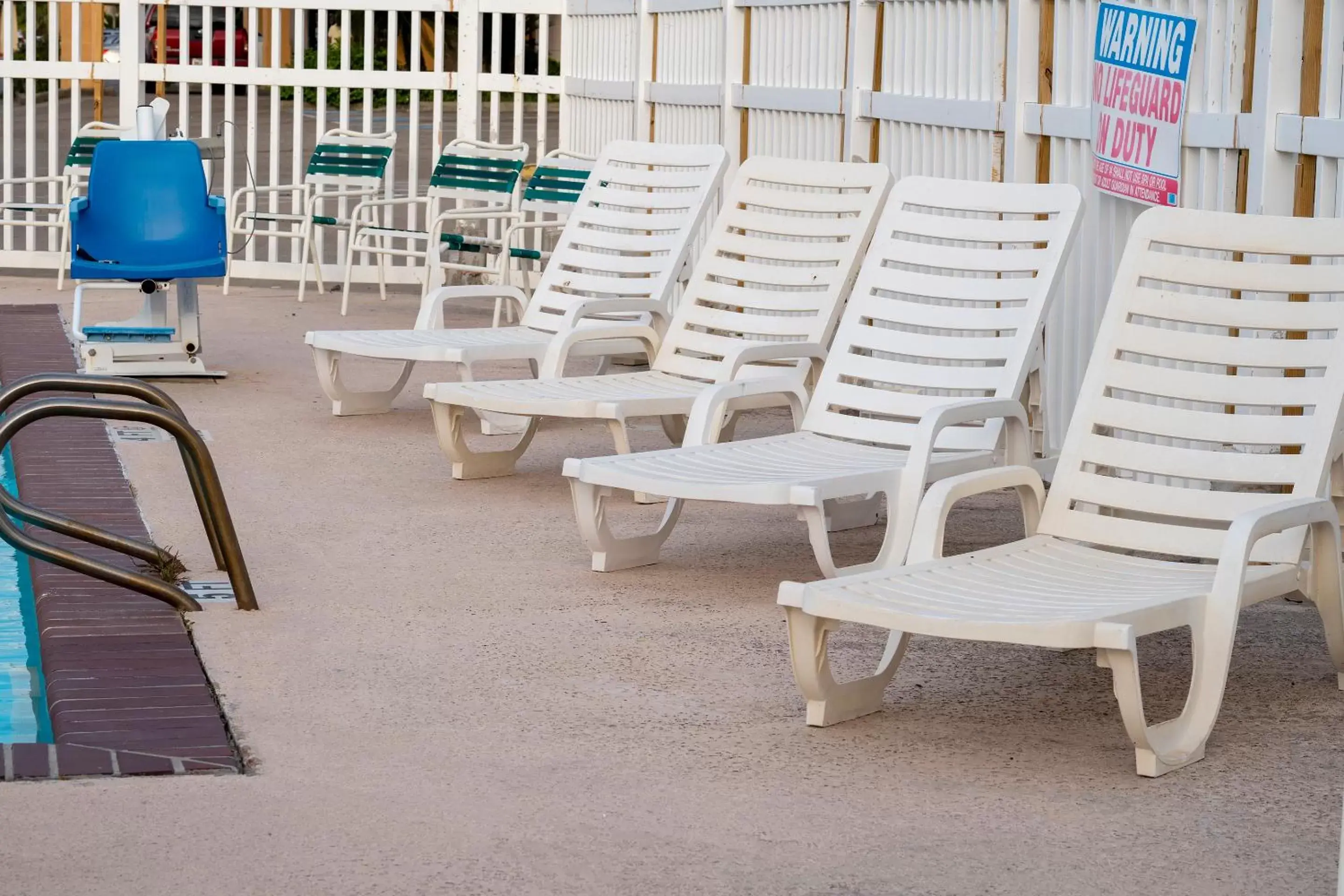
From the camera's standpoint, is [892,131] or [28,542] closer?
[28,542]

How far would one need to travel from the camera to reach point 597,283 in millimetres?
7758

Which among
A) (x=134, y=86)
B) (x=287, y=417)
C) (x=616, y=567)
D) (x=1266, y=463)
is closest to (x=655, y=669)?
(x=616, y=567)

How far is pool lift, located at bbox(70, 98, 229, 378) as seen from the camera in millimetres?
8422

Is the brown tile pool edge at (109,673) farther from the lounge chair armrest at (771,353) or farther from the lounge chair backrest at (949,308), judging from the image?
the lounge chair backrest at (949,308)

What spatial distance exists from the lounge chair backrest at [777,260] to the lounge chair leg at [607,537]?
42.2 inches

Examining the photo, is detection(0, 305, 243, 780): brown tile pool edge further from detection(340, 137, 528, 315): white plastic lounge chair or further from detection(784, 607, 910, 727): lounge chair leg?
detection(340, 137, 528, 315): white plastic lounge chair

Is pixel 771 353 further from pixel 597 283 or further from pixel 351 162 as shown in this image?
pixel 351 162

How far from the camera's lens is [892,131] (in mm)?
7879

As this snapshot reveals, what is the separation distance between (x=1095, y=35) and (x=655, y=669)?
2956mm

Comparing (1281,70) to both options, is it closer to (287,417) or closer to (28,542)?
(28,542)

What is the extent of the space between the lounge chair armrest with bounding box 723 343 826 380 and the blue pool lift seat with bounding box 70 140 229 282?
3191 mm

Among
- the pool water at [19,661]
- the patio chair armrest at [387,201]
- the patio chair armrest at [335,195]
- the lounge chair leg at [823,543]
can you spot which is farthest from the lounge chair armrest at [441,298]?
the patio chair armrest at [335,195]

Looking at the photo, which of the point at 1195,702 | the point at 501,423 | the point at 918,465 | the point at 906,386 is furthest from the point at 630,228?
the point at 1195,702

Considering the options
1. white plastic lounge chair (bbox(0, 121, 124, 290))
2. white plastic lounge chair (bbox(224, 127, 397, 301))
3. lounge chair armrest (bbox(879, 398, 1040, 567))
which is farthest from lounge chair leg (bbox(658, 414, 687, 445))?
white plastic lounge chair (bbox(0, 121, 124, 290))
